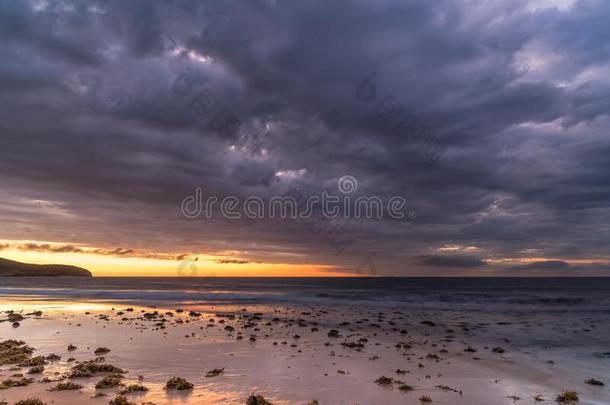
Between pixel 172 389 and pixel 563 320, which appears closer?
pixel 172 389

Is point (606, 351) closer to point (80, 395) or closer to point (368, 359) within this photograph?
point (368, 359)

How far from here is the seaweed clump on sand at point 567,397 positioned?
46.7ft

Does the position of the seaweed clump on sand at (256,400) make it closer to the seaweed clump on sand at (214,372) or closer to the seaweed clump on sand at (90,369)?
the seaweed clump on sand at (214,372)

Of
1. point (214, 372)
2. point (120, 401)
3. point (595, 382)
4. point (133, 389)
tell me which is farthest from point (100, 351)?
point (595, 382)

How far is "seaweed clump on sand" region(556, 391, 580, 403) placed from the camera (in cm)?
1423

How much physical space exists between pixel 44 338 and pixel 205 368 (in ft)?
45.8

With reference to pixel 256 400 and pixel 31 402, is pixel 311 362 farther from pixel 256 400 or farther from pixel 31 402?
pixel 31 402

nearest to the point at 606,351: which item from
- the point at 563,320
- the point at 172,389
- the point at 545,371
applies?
the point at 545,371

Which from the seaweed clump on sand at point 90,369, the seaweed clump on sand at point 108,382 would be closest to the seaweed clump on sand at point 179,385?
the seaweed clump on sand at point 108,382

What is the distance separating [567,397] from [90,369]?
18.7 m

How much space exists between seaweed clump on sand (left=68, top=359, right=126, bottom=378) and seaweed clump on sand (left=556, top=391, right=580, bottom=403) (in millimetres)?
17226

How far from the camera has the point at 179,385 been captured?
14078 mm

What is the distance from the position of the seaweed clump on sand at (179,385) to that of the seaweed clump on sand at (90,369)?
3.17 m

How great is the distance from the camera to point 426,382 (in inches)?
631
